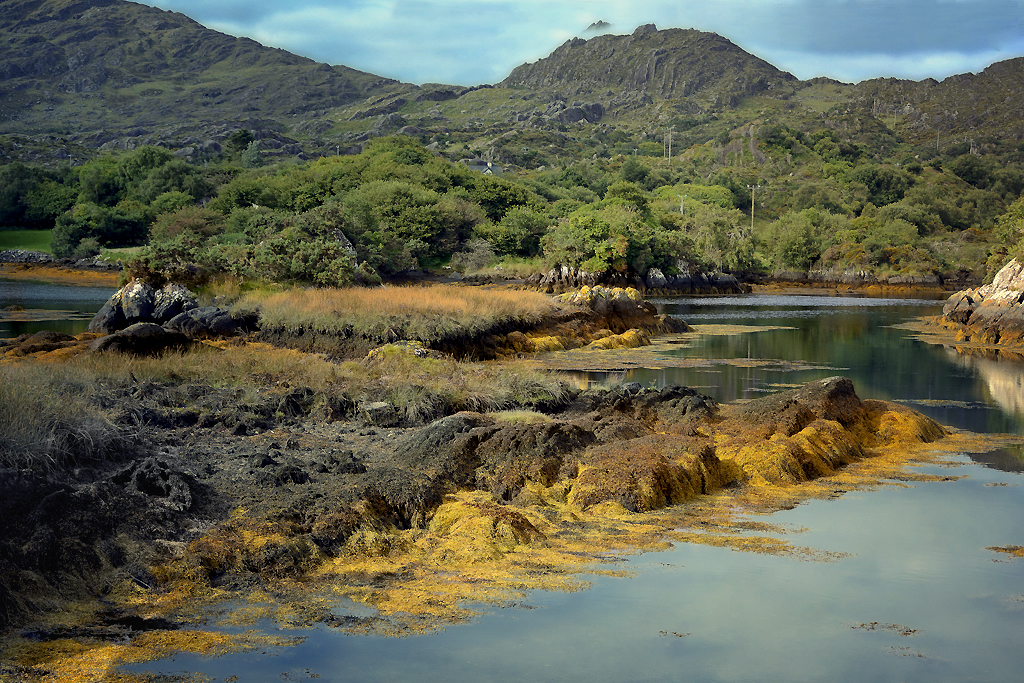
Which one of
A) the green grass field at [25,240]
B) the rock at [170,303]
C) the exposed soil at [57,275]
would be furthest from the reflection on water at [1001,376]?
the green grass field at [25,240]

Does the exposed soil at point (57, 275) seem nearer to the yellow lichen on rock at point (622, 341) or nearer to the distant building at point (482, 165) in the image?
the yellow lichen on rock at point (622, 341)

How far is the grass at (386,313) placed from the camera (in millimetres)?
21219

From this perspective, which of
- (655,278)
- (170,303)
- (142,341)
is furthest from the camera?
(655,278)

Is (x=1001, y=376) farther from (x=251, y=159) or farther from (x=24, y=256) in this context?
(x=251, y=159)

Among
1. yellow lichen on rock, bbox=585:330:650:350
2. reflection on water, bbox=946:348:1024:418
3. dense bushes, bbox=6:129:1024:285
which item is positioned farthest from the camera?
dense bushes, bbox=6:129:1024:285

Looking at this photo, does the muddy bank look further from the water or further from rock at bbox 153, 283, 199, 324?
the water

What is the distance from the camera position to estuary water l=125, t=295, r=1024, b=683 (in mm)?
5977

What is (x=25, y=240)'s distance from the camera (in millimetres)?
68750

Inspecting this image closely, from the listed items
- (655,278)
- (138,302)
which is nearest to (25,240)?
(655,278)

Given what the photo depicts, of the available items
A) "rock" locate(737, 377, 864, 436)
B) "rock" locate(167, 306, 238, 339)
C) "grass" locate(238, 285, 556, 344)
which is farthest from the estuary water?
"rock" locate(167, 306, 238, 339)

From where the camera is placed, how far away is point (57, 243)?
2477 inches

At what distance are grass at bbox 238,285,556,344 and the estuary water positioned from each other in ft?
42.5

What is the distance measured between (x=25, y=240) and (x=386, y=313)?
60154 millimetres

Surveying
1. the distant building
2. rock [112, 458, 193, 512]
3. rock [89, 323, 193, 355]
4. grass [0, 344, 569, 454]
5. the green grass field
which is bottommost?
rock [112, 458, 193, 512]
